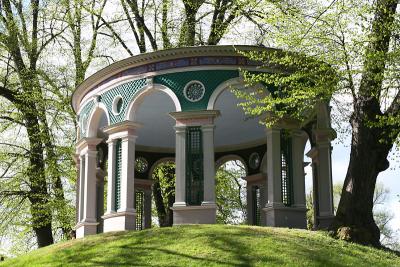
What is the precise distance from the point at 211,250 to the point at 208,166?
154 inches

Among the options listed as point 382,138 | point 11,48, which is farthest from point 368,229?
point 11,48

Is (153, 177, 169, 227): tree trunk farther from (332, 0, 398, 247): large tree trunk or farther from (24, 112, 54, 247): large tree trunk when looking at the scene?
(332, 0, 398, 247): large tree trunk

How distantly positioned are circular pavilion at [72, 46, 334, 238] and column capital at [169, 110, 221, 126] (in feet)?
0.09

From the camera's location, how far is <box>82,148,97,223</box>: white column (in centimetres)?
2095

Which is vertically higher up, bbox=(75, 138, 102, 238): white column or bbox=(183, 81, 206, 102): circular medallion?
bbox=(183, 81, 206, 102): circular medallion

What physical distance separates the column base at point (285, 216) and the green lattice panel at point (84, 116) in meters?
6.45

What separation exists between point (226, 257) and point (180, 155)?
494 cm

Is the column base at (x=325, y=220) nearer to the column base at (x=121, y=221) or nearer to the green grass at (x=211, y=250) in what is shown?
the green grass at (x=211, y=250)

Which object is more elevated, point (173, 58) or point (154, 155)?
point (173, 58)

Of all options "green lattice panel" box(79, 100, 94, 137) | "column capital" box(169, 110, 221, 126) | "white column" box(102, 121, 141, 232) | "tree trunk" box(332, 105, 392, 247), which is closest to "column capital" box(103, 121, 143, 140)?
"white column" box(102, 121, 141, 232)

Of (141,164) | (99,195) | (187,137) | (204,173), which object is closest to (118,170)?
(187,137)

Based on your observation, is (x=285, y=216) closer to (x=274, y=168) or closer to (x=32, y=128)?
(x=274, y=168)

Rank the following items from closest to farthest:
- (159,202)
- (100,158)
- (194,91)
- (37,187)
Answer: (194,91) → (100,158) → (37,187) → (159,202)

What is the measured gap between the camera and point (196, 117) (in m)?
18.7
